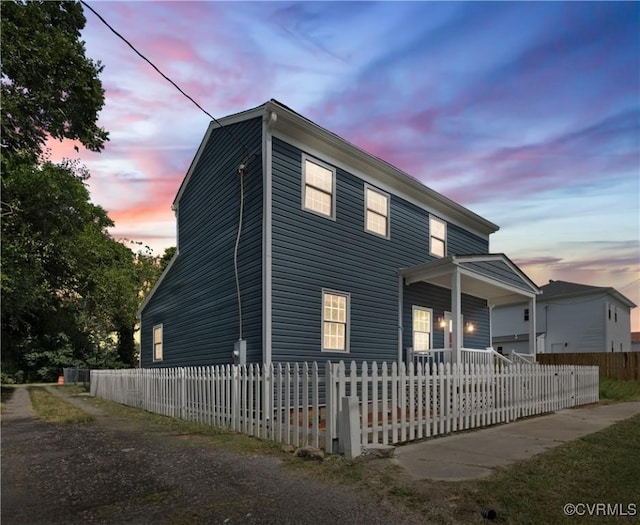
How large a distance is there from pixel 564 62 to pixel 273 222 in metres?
8.75

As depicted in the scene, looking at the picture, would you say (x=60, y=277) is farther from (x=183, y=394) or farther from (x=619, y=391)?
(x=619, y=391)

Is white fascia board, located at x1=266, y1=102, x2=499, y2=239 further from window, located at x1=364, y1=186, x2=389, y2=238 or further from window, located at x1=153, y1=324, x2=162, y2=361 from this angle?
window, located at x1=153, y1=324, x2=162, y2=361

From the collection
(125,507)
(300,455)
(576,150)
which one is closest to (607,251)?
(576,150)

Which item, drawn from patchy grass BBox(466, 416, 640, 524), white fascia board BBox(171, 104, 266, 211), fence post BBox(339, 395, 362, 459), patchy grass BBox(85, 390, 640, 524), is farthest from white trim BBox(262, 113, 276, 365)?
patchy grass BBox(466, 416, 640, 524)

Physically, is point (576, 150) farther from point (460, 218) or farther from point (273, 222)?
point (273, 222)

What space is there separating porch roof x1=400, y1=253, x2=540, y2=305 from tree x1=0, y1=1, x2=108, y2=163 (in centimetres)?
1169

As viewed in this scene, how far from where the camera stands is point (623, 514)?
414 cm

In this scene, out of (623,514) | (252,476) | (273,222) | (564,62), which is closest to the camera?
(623,514)

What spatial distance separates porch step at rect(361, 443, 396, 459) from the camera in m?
6.40

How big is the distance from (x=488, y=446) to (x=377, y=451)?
6.64 ft

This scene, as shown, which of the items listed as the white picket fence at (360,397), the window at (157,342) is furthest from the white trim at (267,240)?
the window at (157,342)

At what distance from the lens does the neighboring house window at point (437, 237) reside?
650 inches

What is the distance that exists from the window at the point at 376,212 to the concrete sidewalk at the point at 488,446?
6.44 metres

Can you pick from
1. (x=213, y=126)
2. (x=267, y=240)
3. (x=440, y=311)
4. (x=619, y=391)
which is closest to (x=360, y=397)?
(x=267, y=240)
